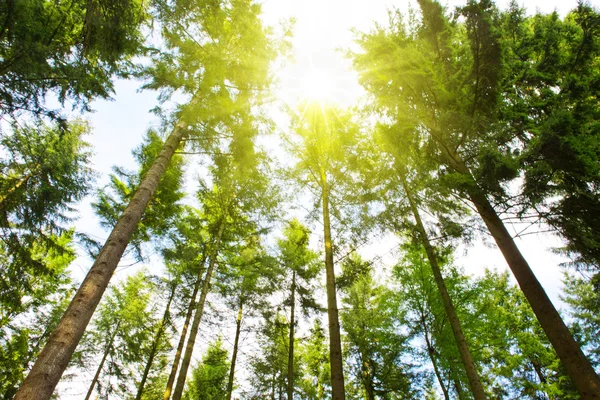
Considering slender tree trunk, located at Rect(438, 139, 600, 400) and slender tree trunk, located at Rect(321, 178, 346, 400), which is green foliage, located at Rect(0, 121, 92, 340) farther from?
slender tree trunk, located at Rect(438, 139, 600, 400)

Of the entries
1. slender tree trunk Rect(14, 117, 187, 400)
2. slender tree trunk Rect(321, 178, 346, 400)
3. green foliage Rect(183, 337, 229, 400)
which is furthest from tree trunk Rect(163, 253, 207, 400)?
slender tree trunk Rect(14, 117, 187, 400)

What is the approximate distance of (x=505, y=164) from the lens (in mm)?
4445

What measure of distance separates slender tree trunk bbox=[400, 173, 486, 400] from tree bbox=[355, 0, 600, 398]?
1940mm

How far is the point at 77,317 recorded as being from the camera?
3.08 meters

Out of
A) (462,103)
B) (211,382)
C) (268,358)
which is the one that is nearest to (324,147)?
(462,103)

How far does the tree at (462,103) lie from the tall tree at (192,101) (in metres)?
3.08

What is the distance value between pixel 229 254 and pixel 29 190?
698 centimetres

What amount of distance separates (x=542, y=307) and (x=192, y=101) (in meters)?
8.08

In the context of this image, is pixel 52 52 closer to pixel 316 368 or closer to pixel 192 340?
pixel 192 340

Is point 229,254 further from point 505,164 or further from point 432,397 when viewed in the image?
point 432,397

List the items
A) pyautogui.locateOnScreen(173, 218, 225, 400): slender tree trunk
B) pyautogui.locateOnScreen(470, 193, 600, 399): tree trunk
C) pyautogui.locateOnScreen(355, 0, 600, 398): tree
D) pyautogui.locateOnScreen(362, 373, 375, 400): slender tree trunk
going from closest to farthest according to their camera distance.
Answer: pyautogui.locateOnScreen(470, 193, 600, 399): tree trunk, pyautogui.locateOnScreen(355, 0, 600, 398): tree, pyautogui.locateOnScreen(173, 218, 225, 400): slender tree trunk, pyautogui.locateOnScreen(362, 373, 375, 400): slender tree trunk

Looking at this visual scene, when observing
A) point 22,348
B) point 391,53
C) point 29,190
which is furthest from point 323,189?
point 22,348

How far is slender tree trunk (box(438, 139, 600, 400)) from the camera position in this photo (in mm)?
3452

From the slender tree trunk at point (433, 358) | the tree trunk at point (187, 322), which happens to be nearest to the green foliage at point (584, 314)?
the slender tree trunk at point (433, 358)
